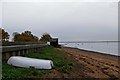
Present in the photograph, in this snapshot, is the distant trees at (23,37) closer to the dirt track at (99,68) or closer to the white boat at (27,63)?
the dirt track at (99,68)

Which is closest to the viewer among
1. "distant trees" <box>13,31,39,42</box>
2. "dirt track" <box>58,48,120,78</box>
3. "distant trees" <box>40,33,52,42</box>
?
"dirt track" <box>58,48,120,78</box>

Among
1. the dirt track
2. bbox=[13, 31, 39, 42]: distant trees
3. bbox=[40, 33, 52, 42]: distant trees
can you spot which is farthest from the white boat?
bbox=[40, 33, 52, 42]: distant trees

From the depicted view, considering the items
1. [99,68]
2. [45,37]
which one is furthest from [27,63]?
[45,37]

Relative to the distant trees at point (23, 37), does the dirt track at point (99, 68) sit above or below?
below

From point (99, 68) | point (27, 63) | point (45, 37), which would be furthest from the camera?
point (45, 37)

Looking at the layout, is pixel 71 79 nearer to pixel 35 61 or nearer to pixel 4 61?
pixel 35 61

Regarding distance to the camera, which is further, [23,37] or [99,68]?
[23,37]

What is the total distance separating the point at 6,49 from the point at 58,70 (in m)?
2.38

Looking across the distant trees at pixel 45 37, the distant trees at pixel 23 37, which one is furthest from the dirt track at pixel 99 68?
the distant trees at pixel 45 37

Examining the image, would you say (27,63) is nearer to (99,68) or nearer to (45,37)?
(99,68)

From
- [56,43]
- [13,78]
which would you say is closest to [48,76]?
[13,78]

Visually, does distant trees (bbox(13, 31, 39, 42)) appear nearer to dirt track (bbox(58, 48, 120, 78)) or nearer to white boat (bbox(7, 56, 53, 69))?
dirt track (bbox(58, 48, 120, 78))

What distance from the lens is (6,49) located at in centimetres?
1138

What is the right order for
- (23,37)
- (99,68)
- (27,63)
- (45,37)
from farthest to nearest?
1. (45,37)
2. (23,37)
3. (99,68)
4. (27,63)
